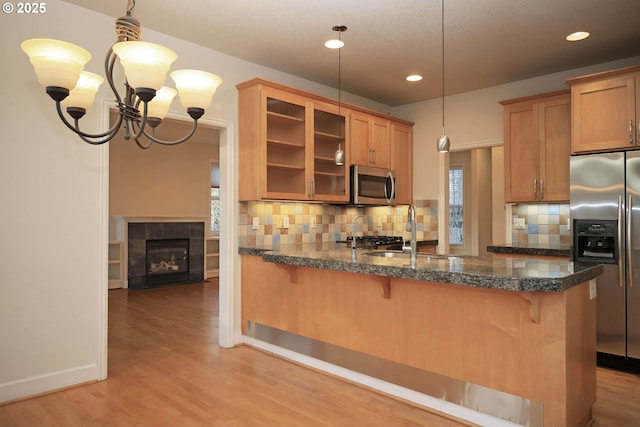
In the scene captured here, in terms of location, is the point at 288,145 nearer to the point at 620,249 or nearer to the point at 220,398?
the point at 220,398

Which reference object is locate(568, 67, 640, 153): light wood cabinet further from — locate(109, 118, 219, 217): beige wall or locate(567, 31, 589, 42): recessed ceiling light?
locate(109, 118, 219, 217): beige wall

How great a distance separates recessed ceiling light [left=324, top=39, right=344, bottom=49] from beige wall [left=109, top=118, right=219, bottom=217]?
145 inches

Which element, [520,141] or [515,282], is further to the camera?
[520,141]

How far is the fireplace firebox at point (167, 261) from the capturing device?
7762 millimetres

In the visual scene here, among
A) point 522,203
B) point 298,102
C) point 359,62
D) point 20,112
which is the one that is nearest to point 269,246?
point 298,102

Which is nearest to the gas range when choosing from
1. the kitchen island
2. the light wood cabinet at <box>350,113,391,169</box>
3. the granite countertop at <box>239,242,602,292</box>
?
the light wood cabinet at <box>350,113,391,169</box>

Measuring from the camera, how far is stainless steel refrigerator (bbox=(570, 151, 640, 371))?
3492 millimetres

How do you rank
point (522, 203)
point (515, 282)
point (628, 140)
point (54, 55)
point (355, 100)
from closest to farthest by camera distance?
1. point (54, 55)
2. point (515, 282)
3. point (628, 140)
4. point (522, 203)
5. point (355, 100)

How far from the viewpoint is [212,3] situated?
3.13 meters

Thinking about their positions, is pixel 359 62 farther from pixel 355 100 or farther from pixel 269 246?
pixel 269 246

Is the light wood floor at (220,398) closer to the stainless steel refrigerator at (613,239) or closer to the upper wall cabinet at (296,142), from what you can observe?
the stainless steel refrigerator at (613,239)

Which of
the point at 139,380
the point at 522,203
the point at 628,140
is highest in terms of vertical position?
the point at 628,140

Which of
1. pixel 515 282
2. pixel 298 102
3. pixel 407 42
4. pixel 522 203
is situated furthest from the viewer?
pixel 522 203

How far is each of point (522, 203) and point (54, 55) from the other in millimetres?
4378
